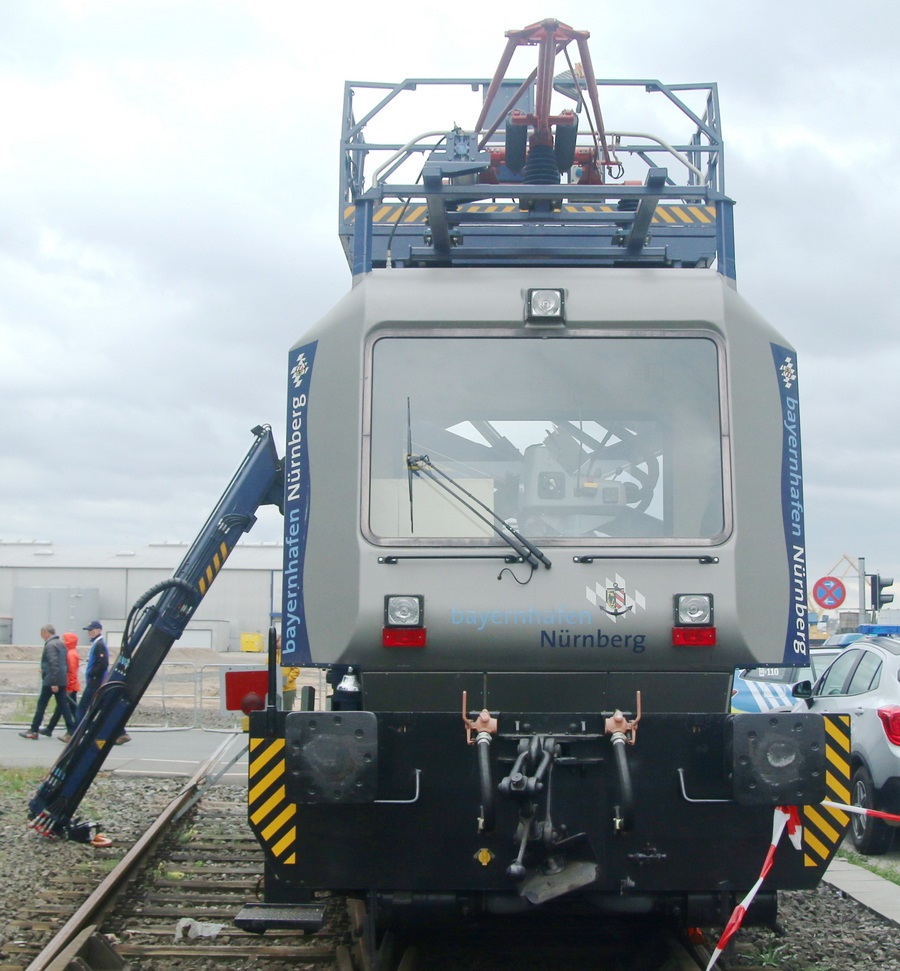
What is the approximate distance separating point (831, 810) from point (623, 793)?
3.26 feet

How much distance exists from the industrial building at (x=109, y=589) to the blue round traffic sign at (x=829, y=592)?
2518 centimetres

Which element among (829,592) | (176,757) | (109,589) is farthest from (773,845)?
(109,589)

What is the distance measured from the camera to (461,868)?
4.62 metres

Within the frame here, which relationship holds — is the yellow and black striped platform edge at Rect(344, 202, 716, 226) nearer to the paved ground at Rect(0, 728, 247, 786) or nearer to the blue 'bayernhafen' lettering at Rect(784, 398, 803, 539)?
the blue 'bayernhafen' lettering at Rect(784, 398, 803, 539)

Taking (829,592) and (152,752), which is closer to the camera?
(152,752)

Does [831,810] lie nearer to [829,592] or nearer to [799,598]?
[799,598]

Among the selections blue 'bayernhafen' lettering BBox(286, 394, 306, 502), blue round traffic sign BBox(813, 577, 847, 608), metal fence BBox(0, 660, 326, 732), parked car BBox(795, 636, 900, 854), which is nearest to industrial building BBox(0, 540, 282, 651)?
metal fence BBox(0, 660, 326, 732)

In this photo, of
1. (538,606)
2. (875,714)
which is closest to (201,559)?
(538,606)

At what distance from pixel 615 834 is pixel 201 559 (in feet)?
14.8

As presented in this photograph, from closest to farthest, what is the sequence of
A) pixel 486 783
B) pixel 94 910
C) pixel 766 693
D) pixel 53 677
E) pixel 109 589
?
pixel 486 783 < pixel 94 910 < pixel 766 693 < pixel 53 677 < pixel 109 589

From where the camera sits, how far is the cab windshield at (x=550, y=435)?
4988 millimetres

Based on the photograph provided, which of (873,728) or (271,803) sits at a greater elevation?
(271,803)

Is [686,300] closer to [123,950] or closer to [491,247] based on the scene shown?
[491,247]

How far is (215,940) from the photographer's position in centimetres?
619
